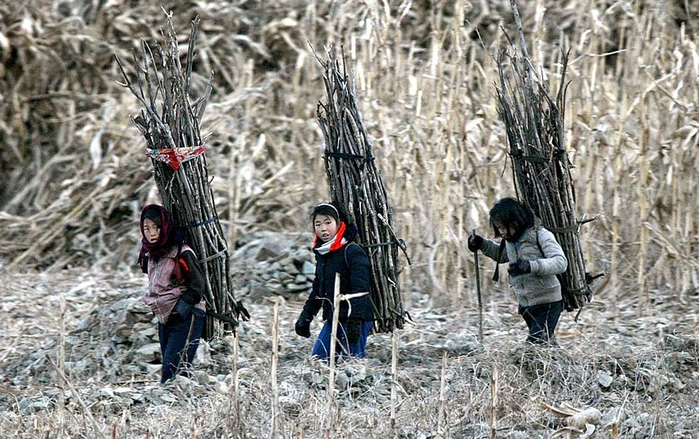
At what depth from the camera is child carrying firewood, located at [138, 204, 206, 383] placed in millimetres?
4684

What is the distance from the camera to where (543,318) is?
500 centimetres

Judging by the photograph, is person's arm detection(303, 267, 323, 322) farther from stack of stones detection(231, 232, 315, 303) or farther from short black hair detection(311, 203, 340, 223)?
stack of stones detection(231, 232, 315, 303)

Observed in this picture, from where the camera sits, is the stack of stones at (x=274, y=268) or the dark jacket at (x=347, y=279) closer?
the dark jacket at (x=347, y=279)

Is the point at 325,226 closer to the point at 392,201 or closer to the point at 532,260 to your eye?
the point at 532,260

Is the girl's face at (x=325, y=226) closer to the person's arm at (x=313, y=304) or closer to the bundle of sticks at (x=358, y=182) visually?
the bundle of sticks at (x=358, y=182)

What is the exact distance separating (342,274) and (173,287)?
0.82 m

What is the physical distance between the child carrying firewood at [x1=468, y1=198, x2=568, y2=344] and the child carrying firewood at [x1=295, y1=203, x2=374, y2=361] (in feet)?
2.10

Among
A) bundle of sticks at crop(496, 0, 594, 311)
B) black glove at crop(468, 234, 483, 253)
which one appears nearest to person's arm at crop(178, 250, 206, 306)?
black glove at crop(468, 234, 483, 253)

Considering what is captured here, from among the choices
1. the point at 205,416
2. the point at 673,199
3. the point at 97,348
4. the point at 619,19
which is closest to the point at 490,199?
the point at 673,199

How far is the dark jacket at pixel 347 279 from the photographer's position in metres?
4.80

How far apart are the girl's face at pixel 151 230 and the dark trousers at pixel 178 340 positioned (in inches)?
15.8

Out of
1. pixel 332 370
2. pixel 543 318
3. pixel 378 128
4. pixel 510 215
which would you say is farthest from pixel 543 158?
pixel 378 128

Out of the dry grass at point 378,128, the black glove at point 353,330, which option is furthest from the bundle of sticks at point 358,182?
the dry grass at point 378,128

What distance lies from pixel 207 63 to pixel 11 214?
92.9 inches
